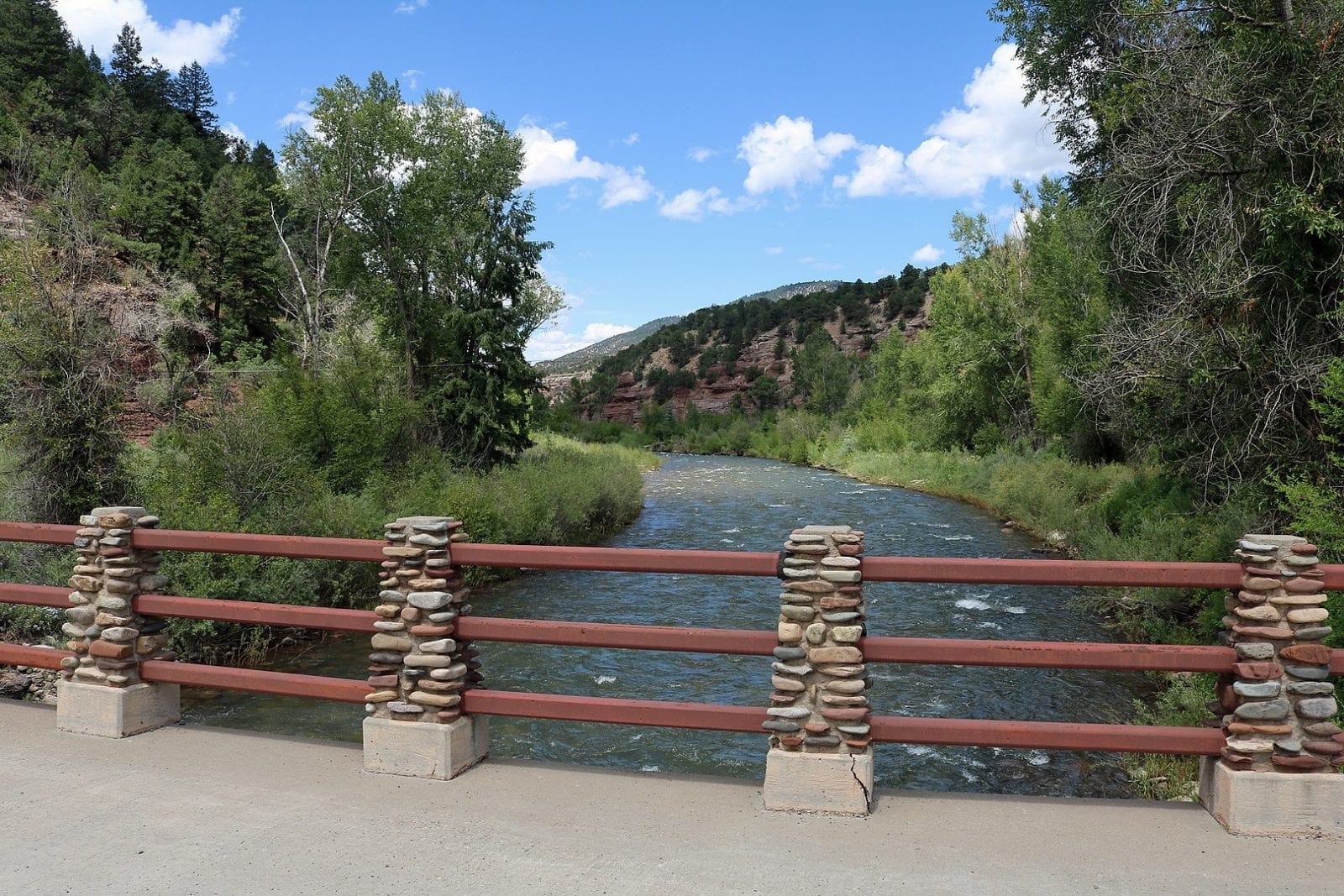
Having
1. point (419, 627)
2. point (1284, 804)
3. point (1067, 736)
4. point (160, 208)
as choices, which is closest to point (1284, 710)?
point (1284, 804)

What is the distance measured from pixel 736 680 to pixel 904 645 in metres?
6.88

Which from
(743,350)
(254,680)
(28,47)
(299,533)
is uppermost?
(28,47)

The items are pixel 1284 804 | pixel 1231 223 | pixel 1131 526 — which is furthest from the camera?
pixel 1131 526

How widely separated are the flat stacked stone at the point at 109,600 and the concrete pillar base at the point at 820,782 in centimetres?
407

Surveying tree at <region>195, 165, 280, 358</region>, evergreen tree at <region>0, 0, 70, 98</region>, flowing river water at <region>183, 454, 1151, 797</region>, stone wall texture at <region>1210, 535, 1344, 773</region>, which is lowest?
flowing river water at <region>183, 454, 1151, 797</region>

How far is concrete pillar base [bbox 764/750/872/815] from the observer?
436cm

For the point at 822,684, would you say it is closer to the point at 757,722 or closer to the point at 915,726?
the point at 757,722

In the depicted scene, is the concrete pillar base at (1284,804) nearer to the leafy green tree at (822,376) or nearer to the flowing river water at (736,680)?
the flowing river water at (736,680)

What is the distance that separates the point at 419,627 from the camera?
4.82 m

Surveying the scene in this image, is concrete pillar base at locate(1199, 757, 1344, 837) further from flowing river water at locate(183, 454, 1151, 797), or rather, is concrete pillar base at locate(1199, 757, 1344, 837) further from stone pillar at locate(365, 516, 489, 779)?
stone pillar at locate(365, 516, 489, 779)

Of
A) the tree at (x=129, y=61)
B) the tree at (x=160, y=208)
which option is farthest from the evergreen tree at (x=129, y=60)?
the tree at (x=160, y=208)

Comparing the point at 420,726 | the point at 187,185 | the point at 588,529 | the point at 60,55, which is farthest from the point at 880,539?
the point at 60,55

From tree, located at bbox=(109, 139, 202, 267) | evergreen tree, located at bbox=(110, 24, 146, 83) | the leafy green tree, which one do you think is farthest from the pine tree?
the leafy green tree

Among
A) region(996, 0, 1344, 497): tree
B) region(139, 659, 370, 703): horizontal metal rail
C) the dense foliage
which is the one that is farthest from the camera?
the dense foliage
